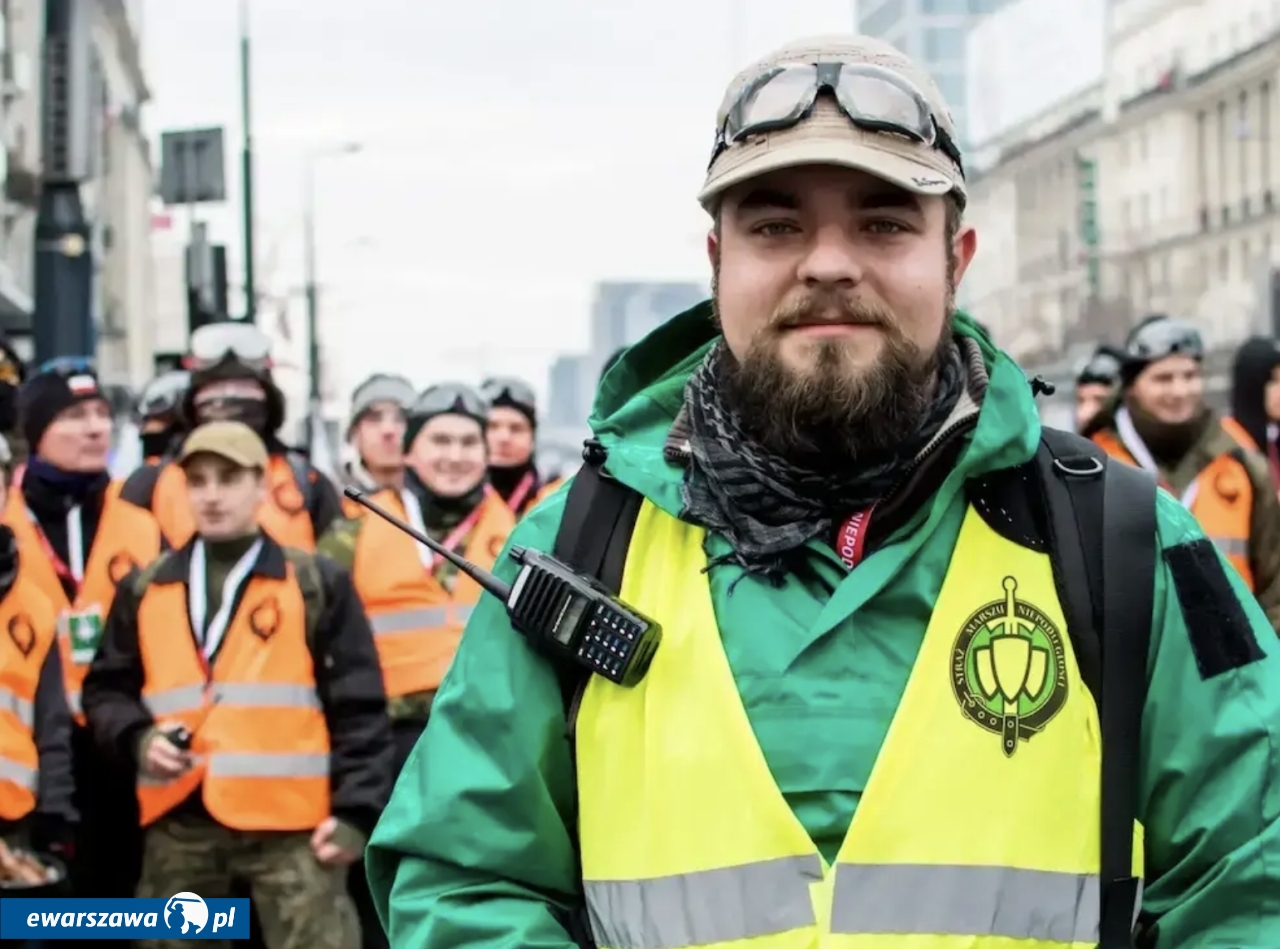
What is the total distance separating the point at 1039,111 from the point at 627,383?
349ft

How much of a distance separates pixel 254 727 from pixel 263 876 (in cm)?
42

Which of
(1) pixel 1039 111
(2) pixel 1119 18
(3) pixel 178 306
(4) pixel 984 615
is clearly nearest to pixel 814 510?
(4) pixel 984 615

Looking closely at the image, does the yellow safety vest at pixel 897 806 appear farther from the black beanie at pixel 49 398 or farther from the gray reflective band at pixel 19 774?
the black beanie at pixel 49 398

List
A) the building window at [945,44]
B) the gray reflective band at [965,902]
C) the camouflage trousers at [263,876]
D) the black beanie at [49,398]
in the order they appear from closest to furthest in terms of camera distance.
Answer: the gray reflective band at [965,902] < the camouflage trousers at [263,876] < the black beanie at [49,398] < the building window at [945,44]

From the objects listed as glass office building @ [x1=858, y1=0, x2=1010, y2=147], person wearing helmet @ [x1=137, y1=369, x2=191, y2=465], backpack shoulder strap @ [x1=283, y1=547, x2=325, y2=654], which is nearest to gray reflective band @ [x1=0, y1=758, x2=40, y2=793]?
backpack shoulder strap @ [x1=283, y1=547, x2=325, y2=654]

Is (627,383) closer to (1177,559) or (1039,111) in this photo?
(1177,559)

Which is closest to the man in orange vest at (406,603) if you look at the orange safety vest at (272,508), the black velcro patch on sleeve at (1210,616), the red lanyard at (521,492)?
the orange safety vest at (272,508)

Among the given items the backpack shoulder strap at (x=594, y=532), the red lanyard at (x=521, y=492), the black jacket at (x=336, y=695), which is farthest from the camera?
the red lanyard at (x=521, y=492)

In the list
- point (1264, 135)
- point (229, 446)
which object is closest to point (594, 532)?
point (229, 446)

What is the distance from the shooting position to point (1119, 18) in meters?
96.6

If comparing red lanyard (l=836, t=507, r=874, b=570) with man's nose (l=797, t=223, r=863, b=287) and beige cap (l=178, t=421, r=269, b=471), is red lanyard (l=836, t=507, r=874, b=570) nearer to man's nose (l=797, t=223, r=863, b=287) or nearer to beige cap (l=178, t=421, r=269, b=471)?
man's nose (l=797, t=223, r=863, b=287)

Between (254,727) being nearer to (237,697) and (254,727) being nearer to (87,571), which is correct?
(237,697)

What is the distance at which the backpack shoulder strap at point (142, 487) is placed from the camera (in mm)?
8312
